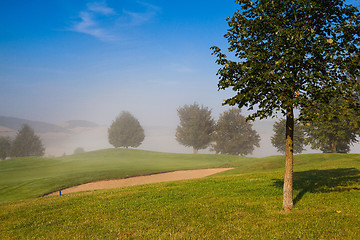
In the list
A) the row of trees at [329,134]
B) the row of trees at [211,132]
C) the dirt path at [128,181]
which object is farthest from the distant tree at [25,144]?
the row of trees at [329,134]

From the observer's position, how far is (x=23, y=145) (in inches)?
2965

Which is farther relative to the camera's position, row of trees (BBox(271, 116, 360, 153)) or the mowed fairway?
row of trees (BBox(271, 116, 360, 153))

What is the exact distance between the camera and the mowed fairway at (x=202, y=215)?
25.2 feet

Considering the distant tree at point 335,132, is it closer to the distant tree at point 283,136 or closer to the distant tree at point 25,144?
the distant tree at point 283,136

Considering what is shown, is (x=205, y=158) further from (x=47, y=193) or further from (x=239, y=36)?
(x=239, y=36)

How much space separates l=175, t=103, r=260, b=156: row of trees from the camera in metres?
62.6

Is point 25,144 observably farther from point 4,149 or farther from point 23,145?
point 4,149

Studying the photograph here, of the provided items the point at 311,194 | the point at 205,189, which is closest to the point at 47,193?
the point at 205,189

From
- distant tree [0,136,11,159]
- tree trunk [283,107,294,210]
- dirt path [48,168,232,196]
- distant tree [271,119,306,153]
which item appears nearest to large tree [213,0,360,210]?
tree trunk [283,107,294,210]

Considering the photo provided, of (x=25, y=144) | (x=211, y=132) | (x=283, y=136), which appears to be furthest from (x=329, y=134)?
(x=25, y=144)

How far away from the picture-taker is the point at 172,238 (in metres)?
7.32

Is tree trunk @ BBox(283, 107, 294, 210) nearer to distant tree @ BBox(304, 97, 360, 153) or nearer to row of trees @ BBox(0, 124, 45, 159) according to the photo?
distant tree @ BBox(304, 97, 360, 153)

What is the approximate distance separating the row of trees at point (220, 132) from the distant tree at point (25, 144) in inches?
1839

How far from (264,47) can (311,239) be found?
654cm
